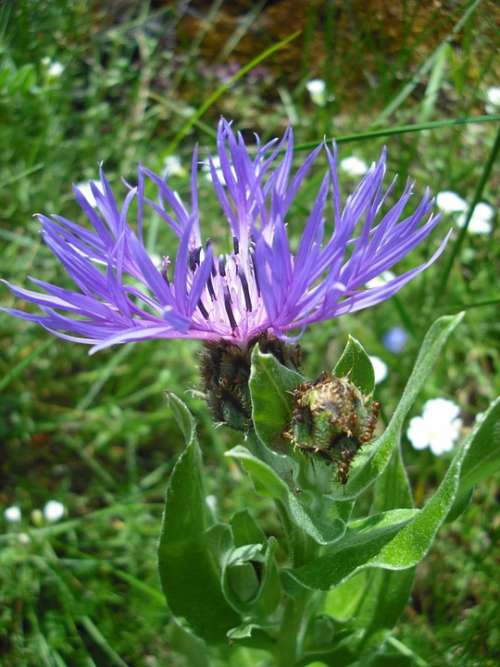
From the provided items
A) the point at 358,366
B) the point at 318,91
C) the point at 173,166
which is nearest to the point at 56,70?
the point at 173,166

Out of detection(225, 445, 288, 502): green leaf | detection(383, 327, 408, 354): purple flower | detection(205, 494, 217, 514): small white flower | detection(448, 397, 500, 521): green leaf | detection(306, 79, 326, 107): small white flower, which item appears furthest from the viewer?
detection(306, 79, 326, 107): small white flower

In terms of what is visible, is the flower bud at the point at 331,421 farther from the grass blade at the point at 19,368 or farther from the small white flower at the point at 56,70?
the small white flower at the point at 56,70

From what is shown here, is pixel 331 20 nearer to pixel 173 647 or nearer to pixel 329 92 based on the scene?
pixel 329 92

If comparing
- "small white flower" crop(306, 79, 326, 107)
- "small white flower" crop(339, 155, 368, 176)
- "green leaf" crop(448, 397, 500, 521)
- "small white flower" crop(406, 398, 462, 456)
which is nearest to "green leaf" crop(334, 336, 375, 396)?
"green leaf" crop(448, 397, 500, 521)

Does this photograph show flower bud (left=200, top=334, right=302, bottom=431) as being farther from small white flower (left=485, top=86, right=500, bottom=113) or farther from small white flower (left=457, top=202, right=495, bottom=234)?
small white flower (left=485, top=86, right=500, bottom=113)

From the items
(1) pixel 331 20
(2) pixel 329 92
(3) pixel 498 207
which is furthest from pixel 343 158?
(3) pixel 498 207

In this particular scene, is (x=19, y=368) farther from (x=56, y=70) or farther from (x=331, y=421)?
(x=56, y=70)
